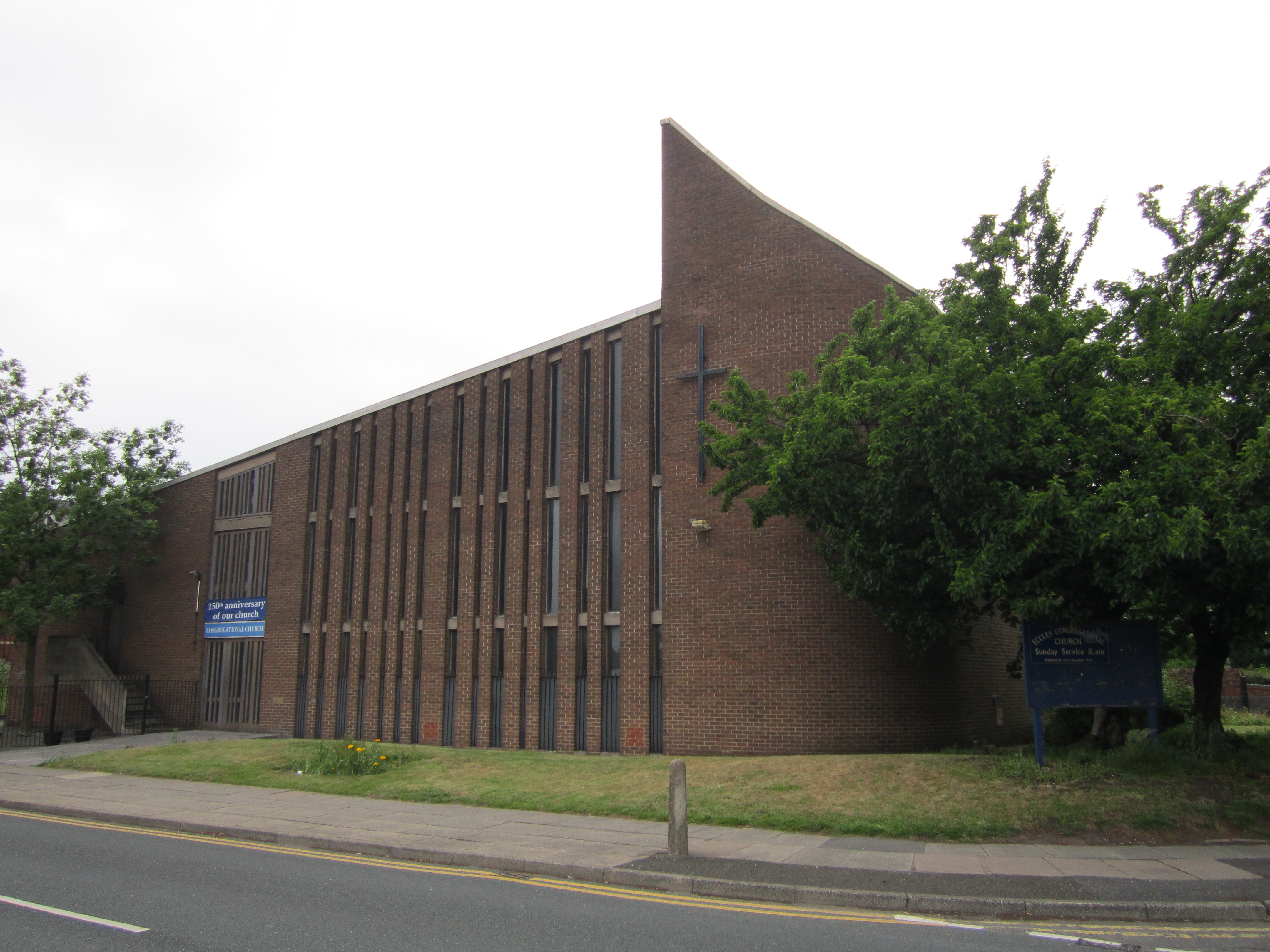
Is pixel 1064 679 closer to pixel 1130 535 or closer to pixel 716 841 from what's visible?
pixel 1130 535

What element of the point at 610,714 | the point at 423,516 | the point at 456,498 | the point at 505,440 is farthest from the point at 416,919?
the point at 423,516

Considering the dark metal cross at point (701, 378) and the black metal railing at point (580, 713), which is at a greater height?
the dark metal cross at point (701, 378)

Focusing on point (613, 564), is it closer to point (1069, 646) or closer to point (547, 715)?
point (547, 715)

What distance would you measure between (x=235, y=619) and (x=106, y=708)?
5.01m

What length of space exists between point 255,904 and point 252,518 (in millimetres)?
21821

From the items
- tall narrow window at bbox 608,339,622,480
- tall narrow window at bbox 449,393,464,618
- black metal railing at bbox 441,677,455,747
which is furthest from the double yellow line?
tall narrow window at bbox 608,339,622,480

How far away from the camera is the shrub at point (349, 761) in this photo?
57.6 ft

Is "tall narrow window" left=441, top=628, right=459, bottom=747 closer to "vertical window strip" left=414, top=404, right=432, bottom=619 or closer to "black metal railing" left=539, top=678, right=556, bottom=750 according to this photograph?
"vertical window strip" left=414, top=404, right=432, bottom=619

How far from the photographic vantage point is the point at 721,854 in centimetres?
1060

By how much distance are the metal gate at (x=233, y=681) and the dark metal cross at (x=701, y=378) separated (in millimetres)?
15318

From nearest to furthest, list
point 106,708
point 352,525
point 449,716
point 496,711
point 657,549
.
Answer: point 657,549 < point 496,711 < point 449,716 < point 352,525 < point 106,708

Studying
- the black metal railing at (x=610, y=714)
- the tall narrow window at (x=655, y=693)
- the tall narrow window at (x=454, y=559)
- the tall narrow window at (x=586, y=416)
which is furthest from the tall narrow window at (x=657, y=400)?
the tall narrow window at (x=454, y=559)

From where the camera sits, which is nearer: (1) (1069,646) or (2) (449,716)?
(1) (1069,646)

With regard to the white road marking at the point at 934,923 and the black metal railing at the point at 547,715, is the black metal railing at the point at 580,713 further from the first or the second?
the white road marking at the point at 934,923
